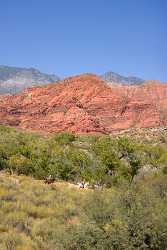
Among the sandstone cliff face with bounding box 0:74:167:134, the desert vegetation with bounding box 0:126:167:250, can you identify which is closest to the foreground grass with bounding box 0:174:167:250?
the desert vegetation with bounding box 0:126:167:250

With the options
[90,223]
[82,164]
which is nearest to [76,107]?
[82,164]

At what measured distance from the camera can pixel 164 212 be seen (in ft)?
46.6

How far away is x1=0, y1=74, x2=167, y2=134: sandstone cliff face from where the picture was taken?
3372 inches

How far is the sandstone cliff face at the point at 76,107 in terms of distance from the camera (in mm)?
85650

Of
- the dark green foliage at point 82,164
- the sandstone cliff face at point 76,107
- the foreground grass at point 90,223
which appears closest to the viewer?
the foreground grass at point 90,223

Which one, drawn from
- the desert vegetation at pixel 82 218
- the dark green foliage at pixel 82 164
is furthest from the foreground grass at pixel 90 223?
the dark green foliage at pixel 82 164

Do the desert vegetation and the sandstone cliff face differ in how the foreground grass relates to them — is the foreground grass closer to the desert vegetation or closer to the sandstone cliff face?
the desert vegetation

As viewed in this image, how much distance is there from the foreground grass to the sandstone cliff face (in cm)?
6416

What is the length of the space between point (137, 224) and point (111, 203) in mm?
1903

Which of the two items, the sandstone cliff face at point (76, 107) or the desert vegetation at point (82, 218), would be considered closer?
the desert vegetation at point (82, 218)

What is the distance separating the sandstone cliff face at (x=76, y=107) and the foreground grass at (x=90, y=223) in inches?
2526

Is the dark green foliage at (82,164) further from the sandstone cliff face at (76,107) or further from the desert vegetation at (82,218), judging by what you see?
the sandstone cliff face at (76,107)

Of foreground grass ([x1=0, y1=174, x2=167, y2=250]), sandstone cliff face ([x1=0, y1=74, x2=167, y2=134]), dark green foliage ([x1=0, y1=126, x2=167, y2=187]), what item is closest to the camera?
foreground grass ([x1=0, y1=174, x2=167, y2=250])

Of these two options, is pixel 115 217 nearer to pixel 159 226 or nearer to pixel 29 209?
pixel 159 226
